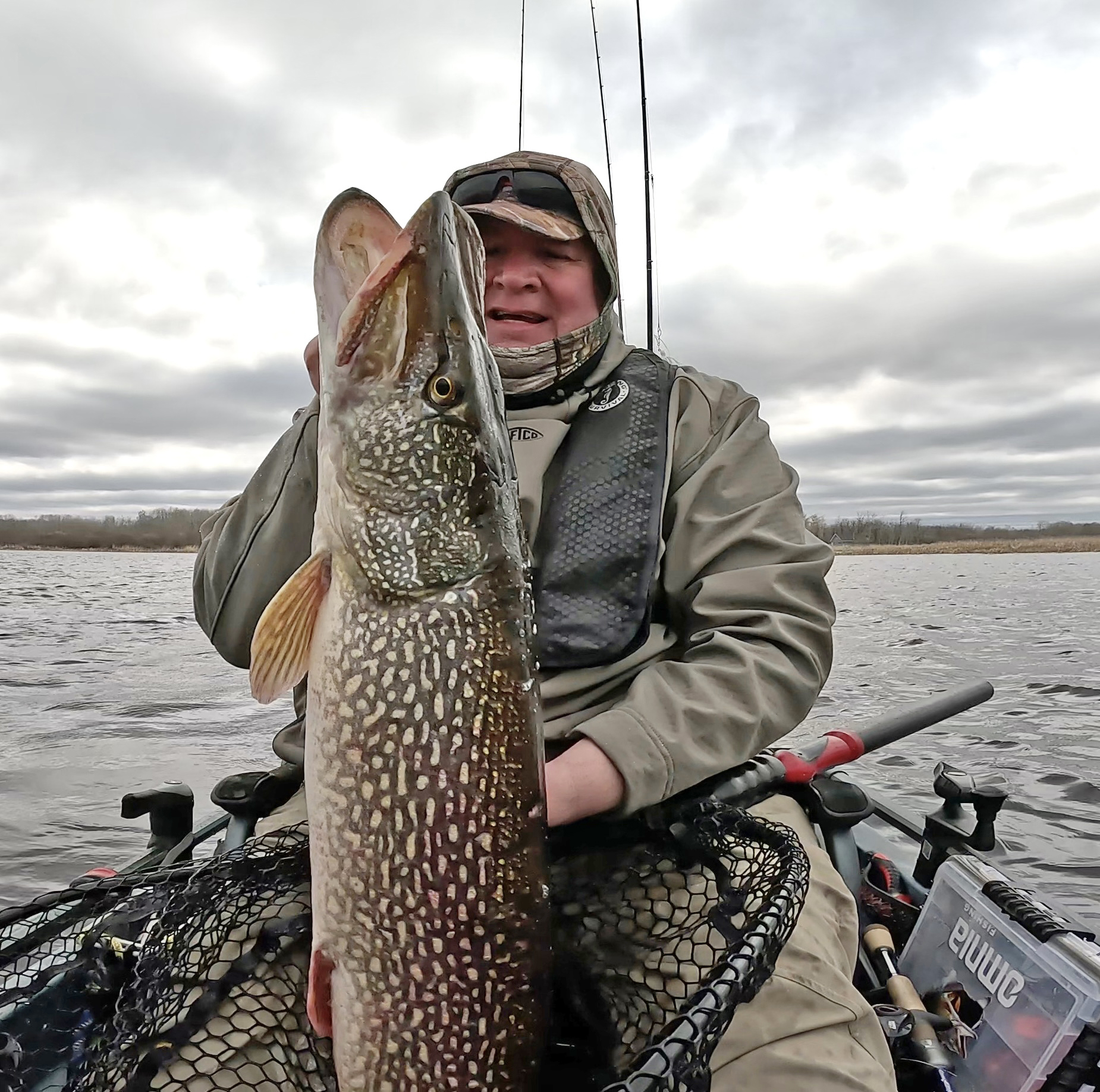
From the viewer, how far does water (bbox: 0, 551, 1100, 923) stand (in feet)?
20.7

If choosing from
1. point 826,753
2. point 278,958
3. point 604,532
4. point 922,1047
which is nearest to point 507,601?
point 604,532

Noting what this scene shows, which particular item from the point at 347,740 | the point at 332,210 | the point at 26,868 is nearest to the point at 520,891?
the point at 347,740

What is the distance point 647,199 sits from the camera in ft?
16.2

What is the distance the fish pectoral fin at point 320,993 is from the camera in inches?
68.2

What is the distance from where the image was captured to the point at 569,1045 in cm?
194

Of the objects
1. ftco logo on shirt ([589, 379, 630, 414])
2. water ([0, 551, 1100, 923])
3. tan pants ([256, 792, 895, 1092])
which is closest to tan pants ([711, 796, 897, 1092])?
tan pants ([256, 792, 895, 1092])

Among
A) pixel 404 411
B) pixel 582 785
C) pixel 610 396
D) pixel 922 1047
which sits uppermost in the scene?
pixel 610 396

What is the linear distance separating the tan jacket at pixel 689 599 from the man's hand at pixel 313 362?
0.09m

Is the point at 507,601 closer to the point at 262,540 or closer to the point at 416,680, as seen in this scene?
the point at 416,680

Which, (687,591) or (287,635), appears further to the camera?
(687,591)

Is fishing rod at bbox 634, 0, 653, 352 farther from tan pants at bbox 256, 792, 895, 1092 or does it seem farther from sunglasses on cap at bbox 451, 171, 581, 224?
tan pants at bbox 256, 792, 895, 1092

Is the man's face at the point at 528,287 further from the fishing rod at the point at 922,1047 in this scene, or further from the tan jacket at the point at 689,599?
the fishing rod at the point at 922,1047

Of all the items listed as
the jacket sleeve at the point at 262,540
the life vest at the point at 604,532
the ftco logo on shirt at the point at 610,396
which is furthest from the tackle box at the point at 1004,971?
the jacket sleeve at the point at 262,540

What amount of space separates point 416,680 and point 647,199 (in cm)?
406
